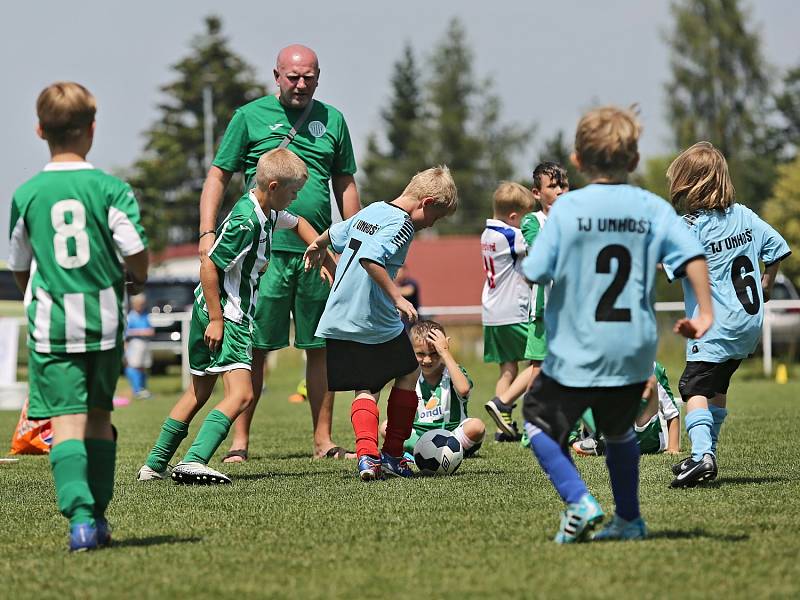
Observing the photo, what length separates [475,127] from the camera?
274 feet

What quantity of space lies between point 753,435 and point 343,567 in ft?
19.1

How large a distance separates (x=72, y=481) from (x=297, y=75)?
4.11 m

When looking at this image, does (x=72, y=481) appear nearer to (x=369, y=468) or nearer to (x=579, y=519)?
(x=579, y=519)

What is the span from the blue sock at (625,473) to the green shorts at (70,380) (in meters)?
1.91

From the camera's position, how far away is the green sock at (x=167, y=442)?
7445mm

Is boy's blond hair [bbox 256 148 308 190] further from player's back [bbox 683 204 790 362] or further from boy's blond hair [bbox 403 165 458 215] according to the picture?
player's back [bbox 683 204 790 362]

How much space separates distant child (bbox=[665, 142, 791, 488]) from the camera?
6.75 meters

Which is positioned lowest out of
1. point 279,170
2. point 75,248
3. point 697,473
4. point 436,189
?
point 697,473

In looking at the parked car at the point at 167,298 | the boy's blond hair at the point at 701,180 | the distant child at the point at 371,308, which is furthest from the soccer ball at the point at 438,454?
the parked car at the point at 167,298

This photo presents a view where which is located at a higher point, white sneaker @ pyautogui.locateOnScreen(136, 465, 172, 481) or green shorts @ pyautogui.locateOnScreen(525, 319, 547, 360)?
green shorts @ pyautogui.locateOnScreen(525, 319, 547, 360)

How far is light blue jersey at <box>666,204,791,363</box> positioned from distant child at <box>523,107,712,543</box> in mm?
1974

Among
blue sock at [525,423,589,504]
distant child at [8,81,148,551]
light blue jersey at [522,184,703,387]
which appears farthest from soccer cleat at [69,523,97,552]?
light blue jersey at [522,184,703,387]

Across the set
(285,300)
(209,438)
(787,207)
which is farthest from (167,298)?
(787,207)

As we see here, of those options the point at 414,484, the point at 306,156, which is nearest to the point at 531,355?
the point at 306,156
